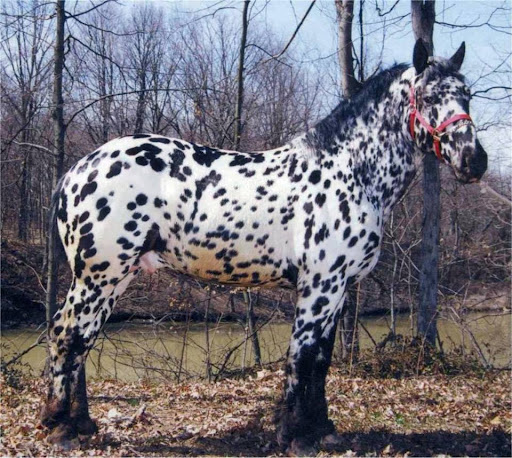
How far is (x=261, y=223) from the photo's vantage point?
396 cm

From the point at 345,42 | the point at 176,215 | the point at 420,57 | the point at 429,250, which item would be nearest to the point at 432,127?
the point at 420,57

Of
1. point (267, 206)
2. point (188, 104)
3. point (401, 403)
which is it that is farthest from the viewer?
point (188, 104)

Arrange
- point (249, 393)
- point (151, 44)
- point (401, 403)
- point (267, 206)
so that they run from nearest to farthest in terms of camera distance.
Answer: point (267, 206) → point (401, 403) → point (249, 393) → point (151, 44)

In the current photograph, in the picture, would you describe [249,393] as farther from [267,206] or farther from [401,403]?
[267,206]

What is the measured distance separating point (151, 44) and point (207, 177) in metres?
15.8

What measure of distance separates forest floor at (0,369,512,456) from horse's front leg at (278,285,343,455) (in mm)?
263

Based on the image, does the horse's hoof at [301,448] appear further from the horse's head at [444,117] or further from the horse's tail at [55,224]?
the horse's tail at [55,224]

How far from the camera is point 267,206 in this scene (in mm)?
3977

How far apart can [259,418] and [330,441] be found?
953 mm

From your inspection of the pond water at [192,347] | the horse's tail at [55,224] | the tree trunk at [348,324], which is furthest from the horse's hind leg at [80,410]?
the tree trunk at [348,324]

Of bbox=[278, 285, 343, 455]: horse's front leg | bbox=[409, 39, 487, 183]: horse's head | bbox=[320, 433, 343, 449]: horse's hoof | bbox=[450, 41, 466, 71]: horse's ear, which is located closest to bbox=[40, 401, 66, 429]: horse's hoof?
bbox=[278, 285, 343, 455]: horse's front leg

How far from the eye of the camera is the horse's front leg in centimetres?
393

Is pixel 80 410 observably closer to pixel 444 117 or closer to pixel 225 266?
pixel 225 266

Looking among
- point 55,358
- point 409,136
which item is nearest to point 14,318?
point 55,358
